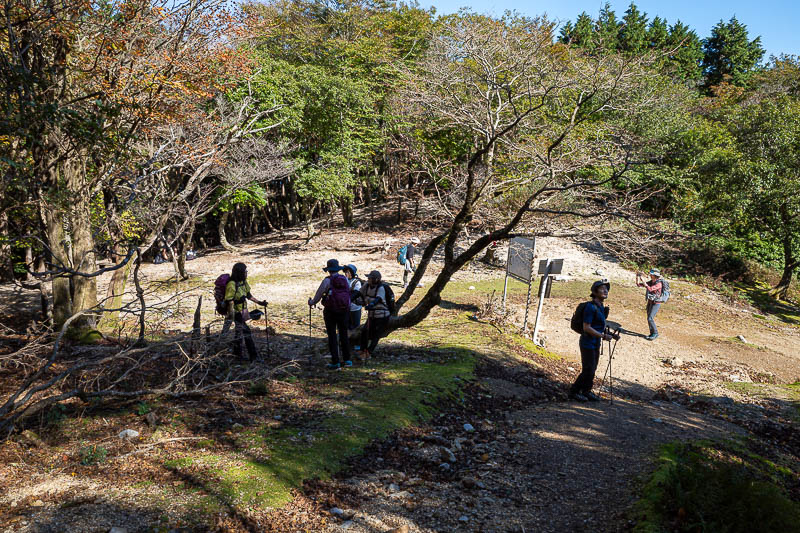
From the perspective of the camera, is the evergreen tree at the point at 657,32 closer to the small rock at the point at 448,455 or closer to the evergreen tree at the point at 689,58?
the evergreen tree at the point at 689,58

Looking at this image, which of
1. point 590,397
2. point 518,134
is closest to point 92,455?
point 590,397

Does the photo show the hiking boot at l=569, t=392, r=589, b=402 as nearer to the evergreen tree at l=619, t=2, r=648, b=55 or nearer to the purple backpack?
the purple backpack

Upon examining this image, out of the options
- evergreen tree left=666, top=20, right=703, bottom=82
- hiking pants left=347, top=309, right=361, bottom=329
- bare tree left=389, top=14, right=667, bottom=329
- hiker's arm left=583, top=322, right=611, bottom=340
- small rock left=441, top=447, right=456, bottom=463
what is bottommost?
small rock left=441, top=447, right=456, bottom=463

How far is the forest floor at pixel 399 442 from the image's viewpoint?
12.2ft

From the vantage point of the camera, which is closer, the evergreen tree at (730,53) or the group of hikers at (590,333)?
the group of hikers at (590,333)

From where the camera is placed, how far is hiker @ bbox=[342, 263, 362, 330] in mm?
8121

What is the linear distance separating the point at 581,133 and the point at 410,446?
14.5 m

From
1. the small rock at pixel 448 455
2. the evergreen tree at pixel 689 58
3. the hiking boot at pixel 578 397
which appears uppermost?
the evergreen tree at pixel 689 58

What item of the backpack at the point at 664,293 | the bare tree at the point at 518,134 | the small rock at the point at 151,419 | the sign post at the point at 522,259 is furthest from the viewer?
the backpack at the point at 664,293

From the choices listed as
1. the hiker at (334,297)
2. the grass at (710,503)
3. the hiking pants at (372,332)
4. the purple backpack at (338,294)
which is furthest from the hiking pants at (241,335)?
the grass at (710,503)

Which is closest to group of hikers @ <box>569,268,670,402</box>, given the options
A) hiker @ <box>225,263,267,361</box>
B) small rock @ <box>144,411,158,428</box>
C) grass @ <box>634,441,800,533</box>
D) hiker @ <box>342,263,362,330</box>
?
grass @ <box>634,441,800,533</box>

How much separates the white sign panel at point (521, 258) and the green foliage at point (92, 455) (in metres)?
9.16

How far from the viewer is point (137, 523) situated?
328 centimetres

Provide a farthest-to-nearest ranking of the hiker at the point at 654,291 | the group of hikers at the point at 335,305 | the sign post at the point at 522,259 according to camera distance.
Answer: the hiker at the point at 654,291 → the sign post at the point at 522,259 → the group of hikers at the point at 335,305
